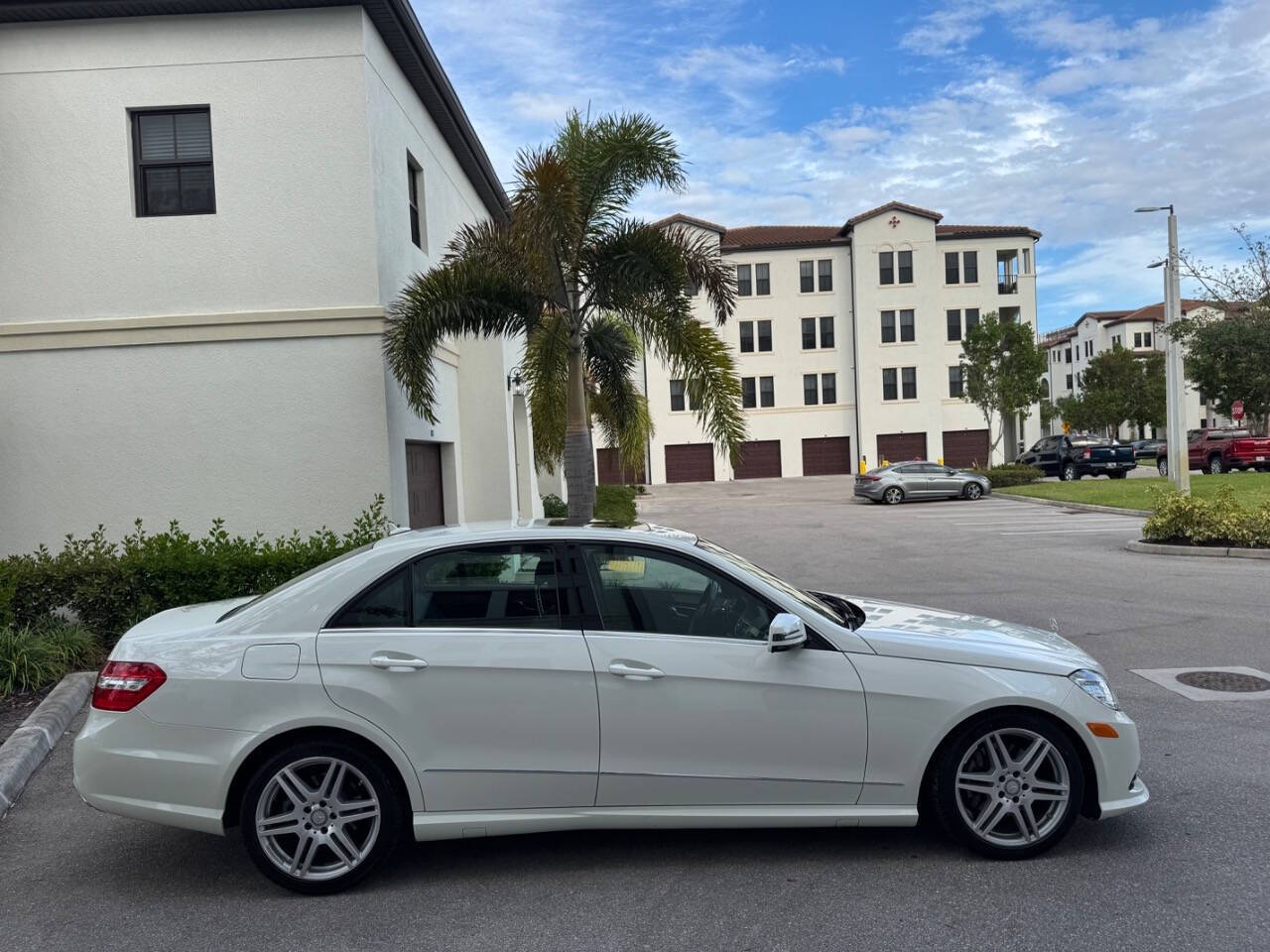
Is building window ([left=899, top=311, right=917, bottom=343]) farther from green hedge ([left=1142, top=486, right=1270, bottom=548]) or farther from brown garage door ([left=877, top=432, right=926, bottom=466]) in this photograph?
green hedge ([left=1142, top=486, right=1270, bottom=548])

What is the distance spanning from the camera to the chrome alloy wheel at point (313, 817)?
4.20 metres

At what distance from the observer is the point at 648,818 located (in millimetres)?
4301

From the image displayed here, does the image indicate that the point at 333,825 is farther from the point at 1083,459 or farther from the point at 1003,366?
the point at 1003,366

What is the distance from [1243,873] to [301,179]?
34.5ft

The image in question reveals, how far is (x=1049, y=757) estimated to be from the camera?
438 cm

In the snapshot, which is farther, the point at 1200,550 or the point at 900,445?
the point at 900,445

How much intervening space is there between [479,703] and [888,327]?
166 feet

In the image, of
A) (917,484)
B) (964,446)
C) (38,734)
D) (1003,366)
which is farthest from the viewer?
(964,446)

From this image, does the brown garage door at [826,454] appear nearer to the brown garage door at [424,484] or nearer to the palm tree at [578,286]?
the brown garage door at [424,484]

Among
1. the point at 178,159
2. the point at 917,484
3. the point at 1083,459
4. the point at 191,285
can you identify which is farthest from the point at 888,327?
the point at 191,285

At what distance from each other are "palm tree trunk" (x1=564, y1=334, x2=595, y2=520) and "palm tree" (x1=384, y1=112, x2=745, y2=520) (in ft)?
0.05

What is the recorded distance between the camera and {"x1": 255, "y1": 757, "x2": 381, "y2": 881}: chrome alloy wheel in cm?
420

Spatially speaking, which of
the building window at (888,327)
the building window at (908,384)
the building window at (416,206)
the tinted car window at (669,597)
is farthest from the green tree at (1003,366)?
the tinted car window at (669,597)

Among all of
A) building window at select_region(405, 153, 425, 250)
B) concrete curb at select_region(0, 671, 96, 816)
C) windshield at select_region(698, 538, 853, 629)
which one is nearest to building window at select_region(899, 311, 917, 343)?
building window at select_region(405, 153, 425, 250)
